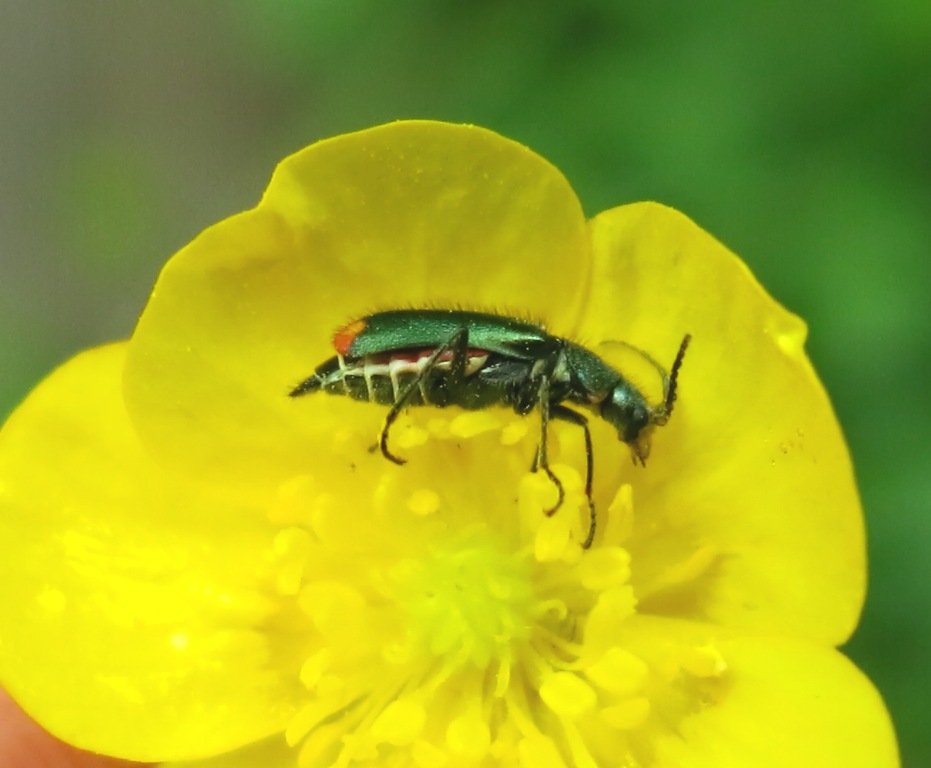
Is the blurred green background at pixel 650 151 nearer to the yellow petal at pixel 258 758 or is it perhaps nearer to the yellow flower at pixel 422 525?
the yellow flower at pixel 422 525

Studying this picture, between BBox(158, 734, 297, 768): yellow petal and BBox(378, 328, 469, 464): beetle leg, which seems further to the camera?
BBox(158, 734, 297, 768): yellow petal

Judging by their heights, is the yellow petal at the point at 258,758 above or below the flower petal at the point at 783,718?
below

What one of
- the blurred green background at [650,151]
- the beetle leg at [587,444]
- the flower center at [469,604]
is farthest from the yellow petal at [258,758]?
the blurred green background at [650,151]

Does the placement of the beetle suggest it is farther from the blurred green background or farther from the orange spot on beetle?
the blurred green background

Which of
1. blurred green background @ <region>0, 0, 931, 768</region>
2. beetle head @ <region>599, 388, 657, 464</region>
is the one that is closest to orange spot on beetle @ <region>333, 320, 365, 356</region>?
beetle head @ <region>599, 388, 657, 464</region>

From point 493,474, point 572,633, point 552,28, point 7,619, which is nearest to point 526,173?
point 493,474

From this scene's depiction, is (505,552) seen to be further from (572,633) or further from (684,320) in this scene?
(684,320)
